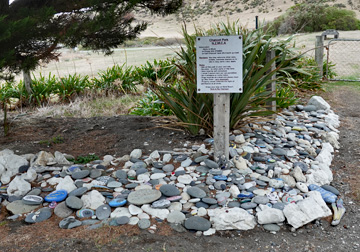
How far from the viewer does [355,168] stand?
13.3 ft

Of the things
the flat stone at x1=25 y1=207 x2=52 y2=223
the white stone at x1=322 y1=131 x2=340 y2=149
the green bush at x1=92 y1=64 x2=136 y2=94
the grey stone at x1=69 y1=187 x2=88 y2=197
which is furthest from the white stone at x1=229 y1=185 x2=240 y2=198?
the green bush at x1=92 y1=64 x2=136 y2=94

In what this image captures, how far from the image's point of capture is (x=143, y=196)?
311 cm

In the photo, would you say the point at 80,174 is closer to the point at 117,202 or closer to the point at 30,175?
the point at 30,175

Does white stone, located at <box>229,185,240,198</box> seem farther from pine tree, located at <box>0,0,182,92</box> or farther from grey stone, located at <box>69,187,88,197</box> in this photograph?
pine tree, located at <box>0,0,182,92</box>

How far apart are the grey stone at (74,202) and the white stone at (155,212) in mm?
511

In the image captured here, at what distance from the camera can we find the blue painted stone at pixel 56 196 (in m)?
3.16

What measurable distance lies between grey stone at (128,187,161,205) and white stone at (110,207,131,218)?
0.09 meters

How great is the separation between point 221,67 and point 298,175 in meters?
1.24

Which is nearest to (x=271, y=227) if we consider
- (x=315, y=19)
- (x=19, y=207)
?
(x=19, y=207)

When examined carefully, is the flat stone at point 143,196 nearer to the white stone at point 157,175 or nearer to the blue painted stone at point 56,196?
the white stone at point 157,175

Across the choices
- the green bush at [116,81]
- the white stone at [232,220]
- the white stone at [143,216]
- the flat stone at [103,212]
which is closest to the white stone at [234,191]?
the white stone at [232,220]

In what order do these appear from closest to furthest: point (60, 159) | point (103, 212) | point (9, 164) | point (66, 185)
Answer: point (103, 212)
point (66, 185)
point (9, 164)
point (60, 159)

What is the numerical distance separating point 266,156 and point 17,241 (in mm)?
2442

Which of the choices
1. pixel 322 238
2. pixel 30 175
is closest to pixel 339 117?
pixel 322 238
